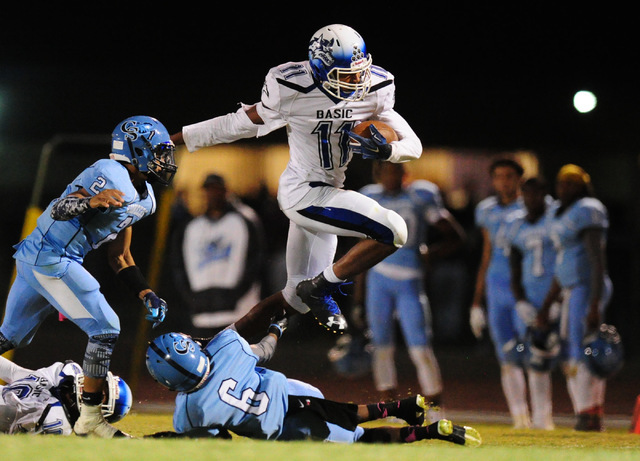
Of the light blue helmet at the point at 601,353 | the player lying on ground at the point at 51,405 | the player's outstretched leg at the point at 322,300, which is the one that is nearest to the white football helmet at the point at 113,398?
the player lying on ground at the point at 51,405

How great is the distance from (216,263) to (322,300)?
2.66 m

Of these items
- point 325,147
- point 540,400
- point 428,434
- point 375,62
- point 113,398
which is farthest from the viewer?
point 375,62

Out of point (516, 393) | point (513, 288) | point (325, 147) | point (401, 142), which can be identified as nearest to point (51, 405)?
point (325, 147)

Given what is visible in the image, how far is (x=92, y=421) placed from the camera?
4.62 meters

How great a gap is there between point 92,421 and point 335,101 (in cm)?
204

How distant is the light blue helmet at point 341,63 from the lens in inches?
184

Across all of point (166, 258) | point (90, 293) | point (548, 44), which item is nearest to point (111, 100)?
point (166, 258)

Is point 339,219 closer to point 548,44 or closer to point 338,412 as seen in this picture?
point 338,412

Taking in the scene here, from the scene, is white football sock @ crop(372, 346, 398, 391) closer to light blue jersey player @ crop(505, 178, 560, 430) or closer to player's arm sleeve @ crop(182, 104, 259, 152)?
light blue jersey player @ crop(505, 178, 560, 430)

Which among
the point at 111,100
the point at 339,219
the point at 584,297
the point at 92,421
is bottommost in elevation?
the point at 92,421

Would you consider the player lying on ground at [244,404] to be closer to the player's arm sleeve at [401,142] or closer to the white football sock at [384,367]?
the player's arm sleeve at [401,142]

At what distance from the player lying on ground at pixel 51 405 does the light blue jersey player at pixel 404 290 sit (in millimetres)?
2592

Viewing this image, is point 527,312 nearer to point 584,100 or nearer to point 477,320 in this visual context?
point 477,320

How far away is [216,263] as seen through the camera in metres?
7.39
